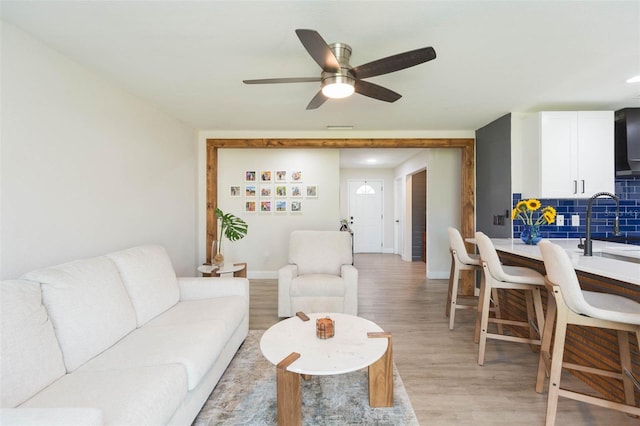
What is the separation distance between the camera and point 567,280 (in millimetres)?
1553

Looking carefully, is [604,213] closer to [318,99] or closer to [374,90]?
[374,90]

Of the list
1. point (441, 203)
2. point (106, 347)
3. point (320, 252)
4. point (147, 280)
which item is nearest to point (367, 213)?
point (441, 203)

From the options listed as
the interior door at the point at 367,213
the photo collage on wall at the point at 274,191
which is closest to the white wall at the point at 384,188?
the interior door at the point at 367,213

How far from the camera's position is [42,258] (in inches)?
76.5

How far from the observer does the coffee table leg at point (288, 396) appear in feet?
→ 4.76

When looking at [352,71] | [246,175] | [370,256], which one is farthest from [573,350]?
[370,256]

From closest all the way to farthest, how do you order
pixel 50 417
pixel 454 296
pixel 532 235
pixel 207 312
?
1. pixel 50 417
2. pixel 207 312
3. pixel 532 235
4. pixel 454 296

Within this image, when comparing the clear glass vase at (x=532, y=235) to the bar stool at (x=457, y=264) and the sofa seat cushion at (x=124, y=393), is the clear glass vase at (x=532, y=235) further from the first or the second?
the sofa seat cushion at (x=124, y=393)

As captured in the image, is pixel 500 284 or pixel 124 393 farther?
pixel 500 284

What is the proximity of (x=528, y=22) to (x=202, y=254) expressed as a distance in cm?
441

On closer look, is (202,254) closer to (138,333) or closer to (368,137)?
(138,333)

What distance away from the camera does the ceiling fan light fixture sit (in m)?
1.92

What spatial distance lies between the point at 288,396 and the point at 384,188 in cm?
703

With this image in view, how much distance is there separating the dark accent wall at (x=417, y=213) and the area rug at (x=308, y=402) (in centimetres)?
488
